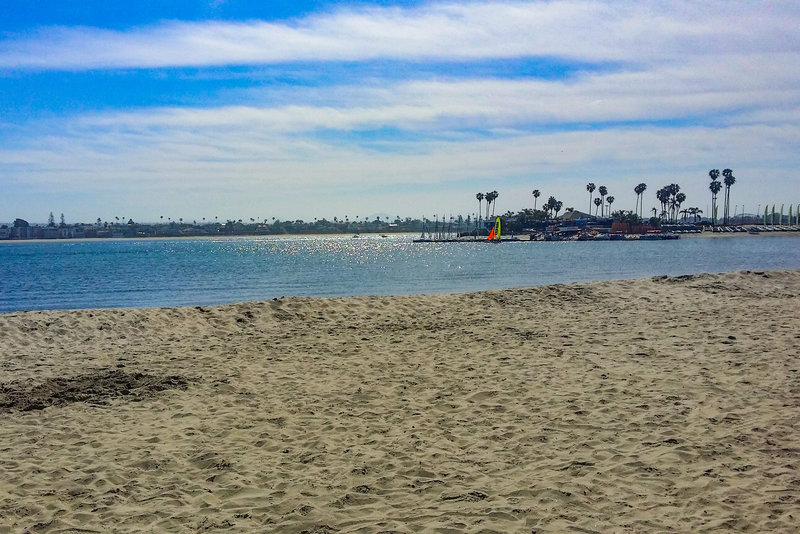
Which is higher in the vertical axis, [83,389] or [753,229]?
[753,229]

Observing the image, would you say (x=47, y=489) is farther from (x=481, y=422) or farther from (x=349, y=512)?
(x=481, y=422)

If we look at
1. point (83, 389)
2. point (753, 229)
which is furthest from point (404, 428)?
point (753, 229)

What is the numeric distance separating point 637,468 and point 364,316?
1123 centimetres

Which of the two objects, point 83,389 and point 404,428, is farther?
point 83,389

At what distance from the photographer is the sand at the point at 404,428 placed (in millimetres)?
5352

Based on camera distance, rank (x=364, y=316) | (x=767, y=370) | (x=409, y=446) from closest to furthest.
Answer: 1. (x=409, y=446)
2. (x=767, y=370)
3. (x=364, y=316)

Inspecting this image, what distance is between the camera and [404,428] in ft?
25.1

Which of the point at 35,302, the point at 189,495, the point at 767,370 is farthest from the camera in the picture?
the point at 35,302

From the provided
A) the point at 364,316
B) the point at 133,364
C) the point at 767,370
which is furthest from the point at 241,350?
the point at 767,370

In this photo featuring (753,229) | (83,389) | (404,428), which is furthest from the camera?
(753,229)

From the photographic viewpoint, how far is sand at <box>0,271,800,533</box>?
535 cm

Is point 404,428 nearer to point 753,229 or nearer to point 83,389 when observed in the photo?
point 83,389

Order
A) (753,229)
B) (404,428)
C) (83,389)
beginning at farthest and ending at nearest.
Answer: (753,229), (83,389), (404,428)

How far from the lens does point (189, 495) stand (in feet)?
19.0
